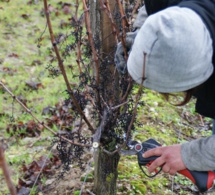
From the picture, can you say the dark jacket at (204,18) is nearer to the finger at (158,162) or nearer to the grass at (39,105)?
the finger at (158,162)

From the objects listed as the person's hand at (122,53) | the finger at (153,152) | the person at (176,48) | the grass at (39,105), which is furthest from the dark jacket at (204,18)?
the grass at (39,105)

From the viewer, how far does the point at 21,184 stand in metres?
2.69

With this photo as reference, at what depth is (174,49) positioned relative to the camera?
128 centimetres

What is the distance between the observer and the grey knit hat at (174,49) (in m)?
1.28

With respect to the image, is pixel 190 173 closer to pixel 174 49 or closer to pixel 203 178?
pixel 203 178

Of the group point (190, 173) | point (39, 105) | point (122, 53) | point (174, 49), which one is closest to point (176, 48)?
point (174, 49)

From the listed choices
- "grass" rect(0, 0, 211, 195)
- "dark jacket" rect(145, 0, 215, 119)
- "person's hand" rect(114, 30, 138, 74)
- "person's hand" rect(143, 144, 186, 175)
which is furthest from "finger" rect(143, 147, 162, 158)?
"grass" rect(0, 0, 211, 195)

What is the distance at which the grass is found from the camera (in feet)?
8.91

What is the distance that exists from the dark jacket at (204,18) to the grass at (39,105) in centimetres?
57

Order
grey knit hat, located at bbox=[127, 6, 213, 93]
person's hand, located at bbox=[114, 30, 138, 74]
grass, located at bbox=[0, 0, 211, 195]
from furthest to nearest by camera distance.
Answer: grass, located at bbox=[0, 0, 211, 195] < person's hand, located at bbox=[114, 30, 138, 74] < grey knit hat, located at bbox=[127, 6, 213, 93]

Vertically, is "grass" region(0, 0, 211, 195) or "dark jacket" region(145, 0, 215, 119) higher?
"dark jacket" region(145, 0, 215, 119)

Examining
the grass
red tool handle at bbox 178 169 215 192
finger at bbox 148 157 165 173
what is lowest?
the grass

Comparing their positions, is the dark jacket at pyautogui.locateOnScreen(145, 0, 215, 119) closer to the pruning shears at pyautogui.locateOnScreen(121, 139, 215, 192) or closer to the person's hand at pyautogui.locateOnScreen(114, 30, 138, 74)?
the person's hand at pyautogui.locateOnScreen(114, 30, 138, 74)

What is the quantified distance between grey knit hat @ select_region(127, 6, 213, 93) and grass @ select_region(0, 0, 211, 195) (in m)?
0.69
